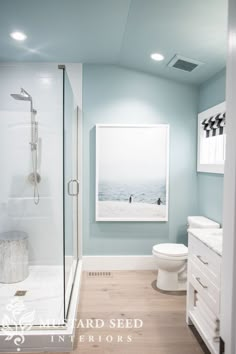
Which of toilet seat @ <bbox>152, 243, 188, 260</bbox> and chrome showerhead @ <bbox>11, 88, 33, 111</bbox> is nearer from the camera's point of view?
toilet seat @ <bbox>152, 243, 188, 260</bbox>

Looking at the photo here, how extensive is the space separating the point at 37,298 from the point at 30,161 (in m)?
1.54

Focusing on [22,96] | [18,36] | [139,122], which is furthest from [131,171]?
[18,36]

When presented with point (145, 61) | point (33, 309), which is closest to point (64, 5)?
point (145, 61)

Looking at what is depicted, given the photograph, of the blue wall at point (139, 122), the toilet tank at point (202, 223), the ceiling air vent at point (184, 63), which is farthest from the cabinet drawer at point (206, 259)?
the ceiling air vent at point (184, 63)

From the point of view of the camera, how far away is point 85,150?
3561 mm

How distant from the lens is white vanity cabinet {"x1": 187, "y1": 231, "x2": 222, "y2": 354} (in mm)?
1880

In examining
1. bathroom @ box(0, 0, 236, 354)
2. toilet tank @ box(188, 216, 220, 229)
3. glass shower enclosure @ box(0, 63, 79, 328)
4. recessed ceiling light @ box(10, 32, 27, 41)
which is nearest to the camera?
bathroom @ box(0, 0, 236, 354)

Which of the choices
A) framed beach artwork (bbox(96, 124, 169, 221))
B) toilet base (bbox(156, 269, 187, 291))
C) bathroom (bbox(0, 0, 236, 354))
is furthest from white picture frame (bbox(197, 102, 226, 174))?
toilet base (bbox(156, 269, 187, 291))

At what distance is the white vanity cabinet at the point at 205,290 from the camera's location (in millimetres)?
1880

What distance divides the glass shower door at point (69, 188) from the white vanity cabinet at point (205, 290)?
41.5 inches

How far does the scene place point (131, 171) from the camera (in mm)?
3549

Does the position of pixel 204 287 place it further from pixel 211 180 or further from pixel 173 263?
pixel 211 180

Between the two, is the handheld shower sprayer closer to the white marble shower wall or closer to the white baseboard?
the white marble shower wall

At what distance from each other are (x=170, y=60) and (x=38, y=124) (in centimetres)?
165
